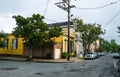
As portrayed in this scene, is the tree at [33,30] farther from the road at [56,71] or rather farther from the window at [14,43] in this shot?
the road at [56,71]

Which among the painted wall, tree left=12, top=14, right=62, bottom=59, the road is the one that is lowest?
the road

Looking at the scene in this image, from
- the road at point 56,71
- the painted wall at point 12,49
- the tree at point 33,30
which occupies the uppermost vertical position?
the tree at point 33,30

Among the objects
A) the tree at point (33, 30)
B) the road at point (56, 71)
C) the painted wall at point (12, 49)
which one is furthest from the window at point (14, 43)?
the road at point (56, 71)

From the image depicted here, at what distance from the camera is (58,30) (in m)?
42.3

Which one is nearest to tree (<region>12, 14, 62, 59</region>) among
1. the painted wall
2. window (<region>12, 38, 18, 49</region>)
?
the painted wall

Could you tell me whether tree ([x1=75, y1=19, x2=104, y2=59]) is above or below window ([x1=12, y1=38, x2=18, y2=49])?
above

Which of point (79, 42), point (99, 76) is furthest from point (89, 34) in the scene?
point (99, 76)

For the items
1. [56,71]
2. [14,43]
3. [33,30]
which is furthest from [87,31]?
[56,71]

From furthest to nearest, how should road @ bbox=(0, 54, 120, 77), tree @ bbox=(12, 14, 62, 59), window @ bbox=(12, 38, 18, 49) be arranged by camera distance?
window @ bbox=(12, 38, 18, 49) < tree @ bbox=(12, 14, 62, 59) < road @ bbox=(0, 54, 120, 77)

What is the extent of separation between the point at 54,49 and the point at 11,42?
10727 millimetres

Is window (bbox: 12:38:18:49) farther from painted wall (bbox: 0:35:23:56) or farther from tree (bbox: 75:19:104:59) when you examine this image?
tree (bbox: 75:19:104:59)

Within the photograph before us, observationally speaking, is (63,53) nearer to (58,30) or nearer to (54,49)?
(54,49)

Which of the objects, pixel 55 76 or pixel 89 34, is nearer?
pixel 55 76

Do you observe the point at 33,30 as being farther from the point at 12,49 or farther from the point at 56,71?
the point at 56,71
